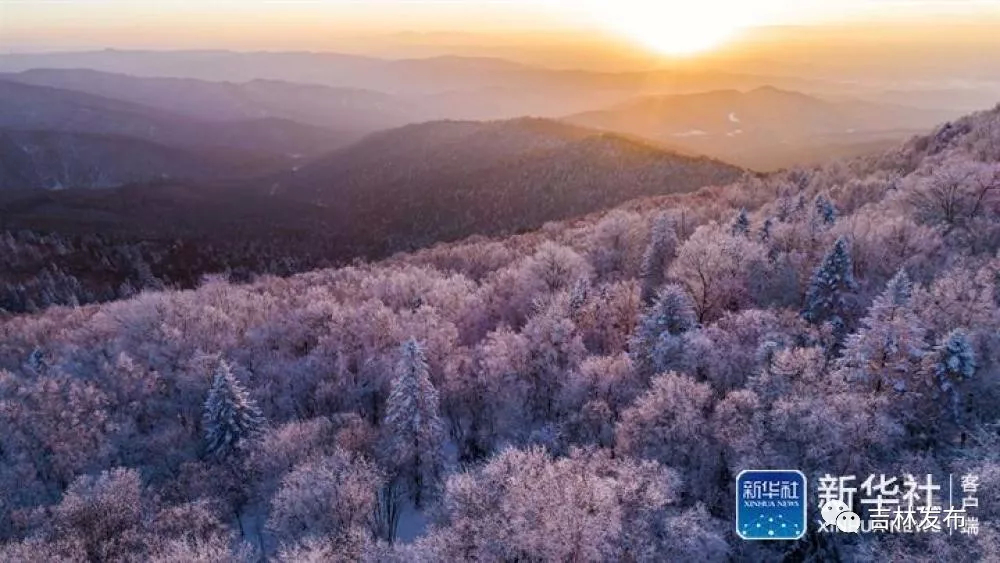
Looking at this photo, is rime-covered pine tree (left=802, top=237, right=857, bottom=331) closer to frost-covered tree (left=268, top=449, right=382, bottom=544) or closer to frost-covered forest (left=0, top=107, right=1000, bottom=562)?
frost-covered forest (left=0, top=107, right=1000, bottom=562)

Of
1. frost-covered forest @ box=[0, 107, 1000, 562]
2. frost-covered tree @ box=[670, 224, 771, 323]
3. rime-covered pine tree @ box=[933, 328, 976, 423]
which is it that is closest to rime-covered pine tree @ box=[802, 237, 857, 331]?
frost-covered forest @ box=[0, 107, 1000, 562]

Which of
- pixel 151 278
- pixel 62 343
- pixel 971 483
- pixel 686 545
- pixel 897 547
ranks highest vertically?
pixel 971 483

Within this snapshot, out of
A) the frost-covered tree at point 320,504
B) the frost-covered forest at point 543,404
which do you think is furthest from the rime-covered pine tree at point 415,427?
the frost-covered tree at point 320,504

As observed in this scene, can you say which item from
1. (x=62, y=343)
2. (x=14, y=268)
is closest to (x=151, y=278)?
(x=14, y=268)

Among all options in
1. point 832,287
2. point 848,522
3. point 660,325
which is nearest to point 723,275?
point 832,287

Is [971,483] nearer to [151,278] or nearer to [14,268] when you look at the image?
[151,278]

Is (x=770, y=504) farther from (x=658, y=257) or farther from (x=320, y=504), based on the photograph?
(x=658, y=257)
